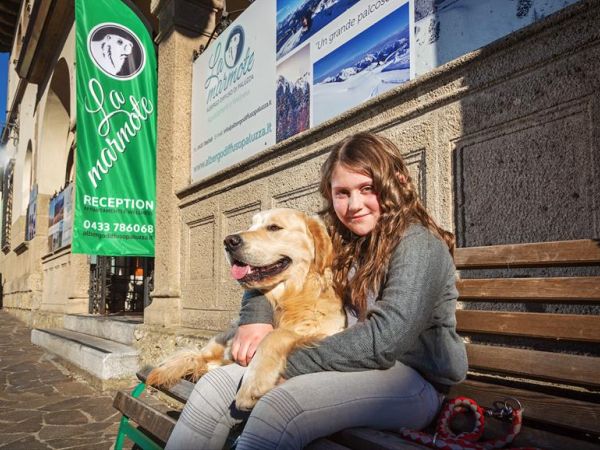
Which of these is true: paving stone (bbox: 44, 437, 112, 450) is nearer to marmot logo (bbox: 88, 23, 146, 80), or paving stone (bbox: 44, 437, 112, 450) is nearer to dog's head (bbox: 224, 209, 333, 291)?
dog's head (bbox: 224, 209, 333, 291)

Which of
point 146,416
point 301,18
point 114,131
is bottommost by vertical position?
point 146,416

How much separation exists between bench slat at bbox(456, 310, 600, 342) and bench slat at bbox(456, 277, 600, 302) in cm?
6

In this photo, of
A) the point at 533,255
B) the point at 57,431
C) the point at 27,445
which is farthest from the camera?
the point at 57,431

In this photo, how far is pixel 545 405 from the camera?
1.55 metres

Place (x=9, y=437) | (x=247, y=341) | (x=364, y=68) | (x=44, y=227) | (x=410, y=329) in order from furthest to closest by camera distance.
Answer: (x=44, y=227) → (x=9, y=437) → (x=364, y=68) → (x=247, y=341) → (x=410, y=329)

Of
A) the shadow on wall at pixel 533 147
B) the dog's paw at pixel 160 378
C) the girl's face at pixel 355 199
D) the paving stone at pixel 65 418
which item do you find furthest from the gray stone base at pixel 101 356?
the girl's face at pixel 355 199

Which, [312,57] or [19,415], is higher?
[312,57]

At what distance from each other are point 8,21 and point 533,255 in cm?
2381

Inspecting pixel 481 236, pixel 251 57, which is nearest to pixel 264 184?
pixel 251 57

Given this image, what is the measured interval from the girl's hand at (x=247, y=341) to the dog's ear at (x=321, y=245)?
34cm

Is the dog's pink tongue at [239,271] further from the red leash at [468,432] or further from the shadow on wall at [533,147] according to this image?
the shadow on wall at [533,147]

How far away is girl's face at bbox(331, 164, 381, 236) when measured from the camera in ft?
5.88

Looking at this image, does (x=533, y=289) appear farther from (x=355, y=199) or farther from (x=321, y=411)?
(x=321, y=411)

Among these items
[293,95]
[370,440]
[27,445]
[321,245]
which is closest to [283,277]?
[321,245]
